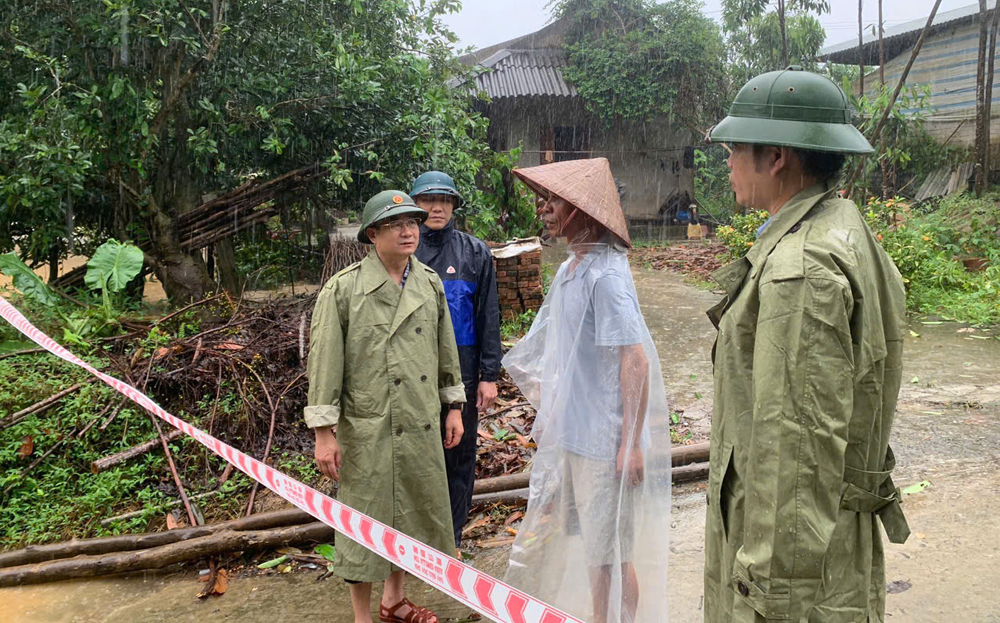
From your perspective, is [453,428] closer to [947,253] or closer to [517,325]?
[517,325]

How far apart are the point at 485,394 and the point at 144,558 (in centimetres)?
204

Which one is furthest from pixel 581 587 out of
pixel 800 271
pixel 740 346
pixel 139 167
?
pixel 139 167

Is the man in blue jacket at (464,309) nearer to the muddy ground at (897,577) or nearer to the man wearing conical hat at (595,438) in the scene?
the muddy ground at (897,577)

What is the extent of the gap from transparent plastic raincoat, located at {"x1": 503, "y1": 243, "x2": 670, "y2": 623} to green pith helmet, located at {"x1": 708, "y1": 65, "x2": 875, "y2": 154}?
3.47 feet

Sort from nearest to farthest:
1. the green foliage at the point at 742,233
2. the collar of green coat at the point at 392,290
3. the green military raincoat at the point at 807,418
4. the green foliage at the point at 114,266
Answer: the green military raincoat at the point at 807,418 < the collar of green coat at the point at 392,290 < the green foliage at the point at 114,266 < the green foliage at the point at 742,233

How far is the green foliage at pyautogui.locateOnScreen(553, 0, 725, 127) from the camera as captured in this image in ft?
53.9

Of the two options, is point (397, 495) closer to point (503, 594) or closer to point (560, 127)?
point (503, 594)

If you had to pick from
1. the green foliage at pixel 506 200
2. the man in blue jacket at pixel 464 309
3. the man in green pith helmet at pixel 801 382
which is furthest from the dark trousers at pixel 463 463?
the green foliage at pixel 506 200

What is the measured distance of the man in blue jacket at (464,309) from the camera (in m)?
3.57

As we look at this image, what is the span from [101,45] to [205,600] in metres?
5.33

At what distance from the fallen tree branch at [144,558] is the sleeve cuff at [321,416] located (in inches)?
57.6

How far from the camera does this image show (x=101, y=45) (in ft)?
21.2

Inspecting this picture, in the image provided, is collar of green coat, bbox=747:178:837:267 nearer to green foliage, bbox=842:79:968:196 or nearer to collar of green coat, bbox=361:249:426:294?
collar of green coat, bbox=361:249:426:294

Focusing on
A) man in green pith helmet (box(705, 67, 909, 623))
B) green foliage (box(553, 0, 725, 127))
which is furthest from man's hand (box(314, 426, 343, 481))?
green foliage (box(553, 0, 725, 127))
